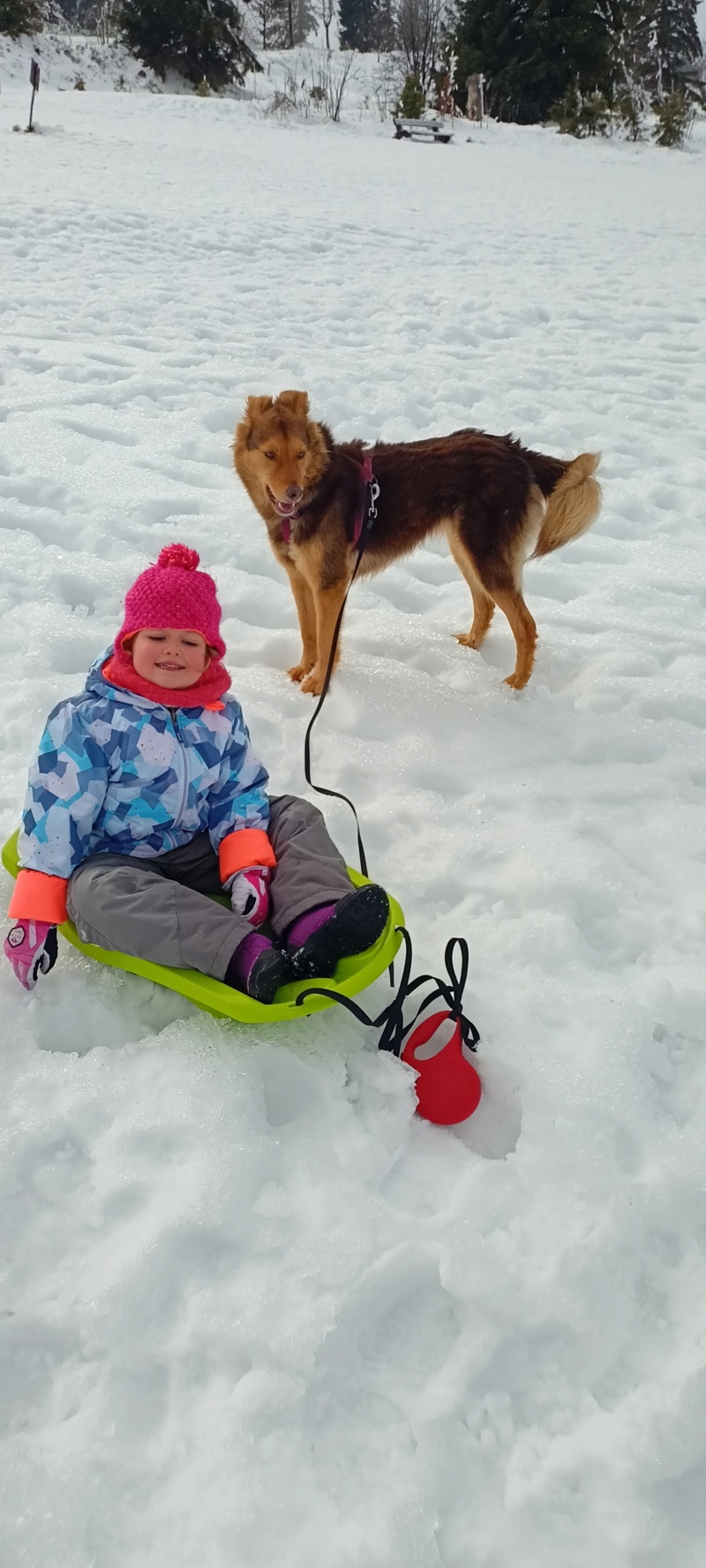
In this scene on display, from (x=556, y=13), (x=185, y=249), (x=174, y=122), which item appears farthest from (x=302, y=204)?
(x=556, y=13)

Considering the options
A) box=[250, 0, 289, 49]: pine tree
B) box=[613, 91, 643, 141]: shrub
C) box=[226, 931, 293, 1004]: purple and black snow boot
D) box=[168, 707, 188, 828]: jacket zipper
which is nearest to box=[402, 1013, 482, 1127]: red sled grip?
box=[226, 931, 293, 1004]: purple and black snow boot

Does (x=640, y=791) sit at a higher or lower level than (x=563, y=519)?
lower

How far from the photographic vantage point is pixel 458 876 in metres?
2.72

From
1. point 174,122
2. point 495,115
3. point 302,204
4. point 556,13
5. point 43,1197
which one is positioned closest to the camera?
point 43,1197

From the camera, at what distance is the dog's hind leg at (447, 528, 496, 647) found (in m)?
3.77

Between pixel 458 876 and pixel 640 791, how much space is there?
2.81ft

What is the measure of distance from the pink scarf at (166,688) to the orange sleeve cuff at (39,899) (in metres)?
0.55

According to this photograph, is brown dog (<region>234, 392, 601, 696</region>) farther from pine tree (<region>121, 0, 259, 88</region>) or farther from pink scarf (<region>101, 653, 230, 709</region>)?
pine tree (<region>121, 0, 259, 88</region>)

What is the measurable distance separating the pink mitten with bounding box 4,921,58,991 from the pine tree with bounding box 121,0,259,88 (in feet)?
102

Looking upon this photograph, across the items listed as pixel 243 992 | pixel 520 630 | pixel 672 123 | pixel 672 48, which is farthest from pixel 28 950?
pixel 672 48

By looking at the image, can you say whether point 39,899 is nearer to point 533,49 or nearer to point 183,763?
point 183,763

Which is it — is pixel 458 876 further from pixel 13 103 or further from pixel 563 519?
pixel 13 103

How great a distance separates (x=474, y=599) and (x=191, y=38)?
29.9 meters

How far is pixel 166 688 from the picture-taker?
7.78 ft
